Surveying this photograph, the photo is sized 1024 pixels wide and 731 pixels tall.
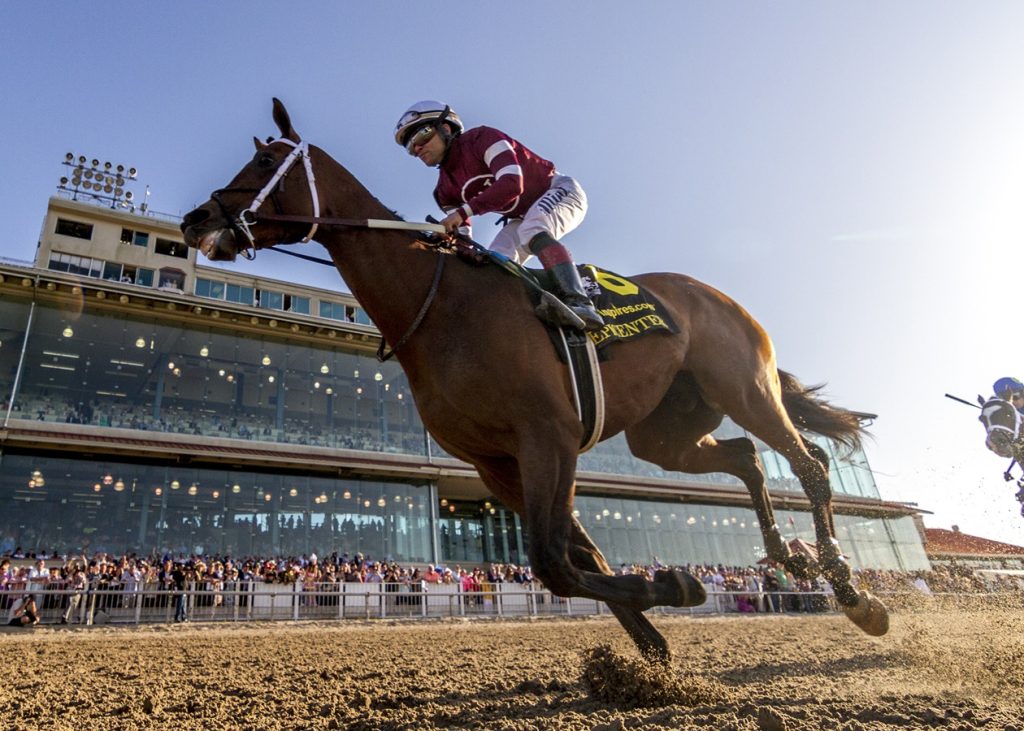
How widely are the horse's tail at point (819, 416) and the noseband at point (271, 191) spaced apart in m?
4.38

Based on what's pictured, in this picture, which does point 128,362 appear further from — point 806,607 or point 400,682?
point 806,607

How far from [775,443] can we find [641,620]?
1.88 metres

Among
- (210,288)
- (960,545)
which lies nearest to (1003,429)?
(210,288)

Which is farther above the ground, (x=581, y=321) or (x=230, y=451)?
(x=230, y=451)

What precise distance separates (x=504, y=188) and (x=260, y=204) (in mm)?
1538

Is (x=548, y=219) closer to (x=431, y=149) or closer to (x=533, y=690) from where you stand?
(x=431, y=149)

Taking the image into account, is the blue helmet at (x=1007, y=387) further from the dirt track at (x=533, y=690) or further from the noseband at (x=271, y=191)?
the noseband at (x=271, y=191)

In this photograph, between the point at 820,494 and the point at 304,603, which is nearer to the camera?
the point at 820,494

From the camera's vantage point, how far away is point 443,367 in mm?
3707

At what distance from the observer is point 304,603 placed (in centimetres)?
1683

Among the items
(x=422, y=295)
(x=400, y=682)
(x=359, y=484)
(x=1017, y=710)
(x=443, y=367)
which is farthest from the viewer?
(x=359, y=484)

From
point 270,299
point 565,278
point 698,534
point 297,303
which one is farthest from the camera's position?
point 297,303

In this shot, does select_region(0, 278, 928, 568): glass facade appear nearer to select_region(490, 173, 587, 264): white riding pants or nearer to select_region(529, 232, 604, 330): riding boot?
select_region(490, 173, 587, 264): white riding pants

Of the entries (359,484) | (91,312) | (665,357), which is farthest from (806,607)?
(91,312)
